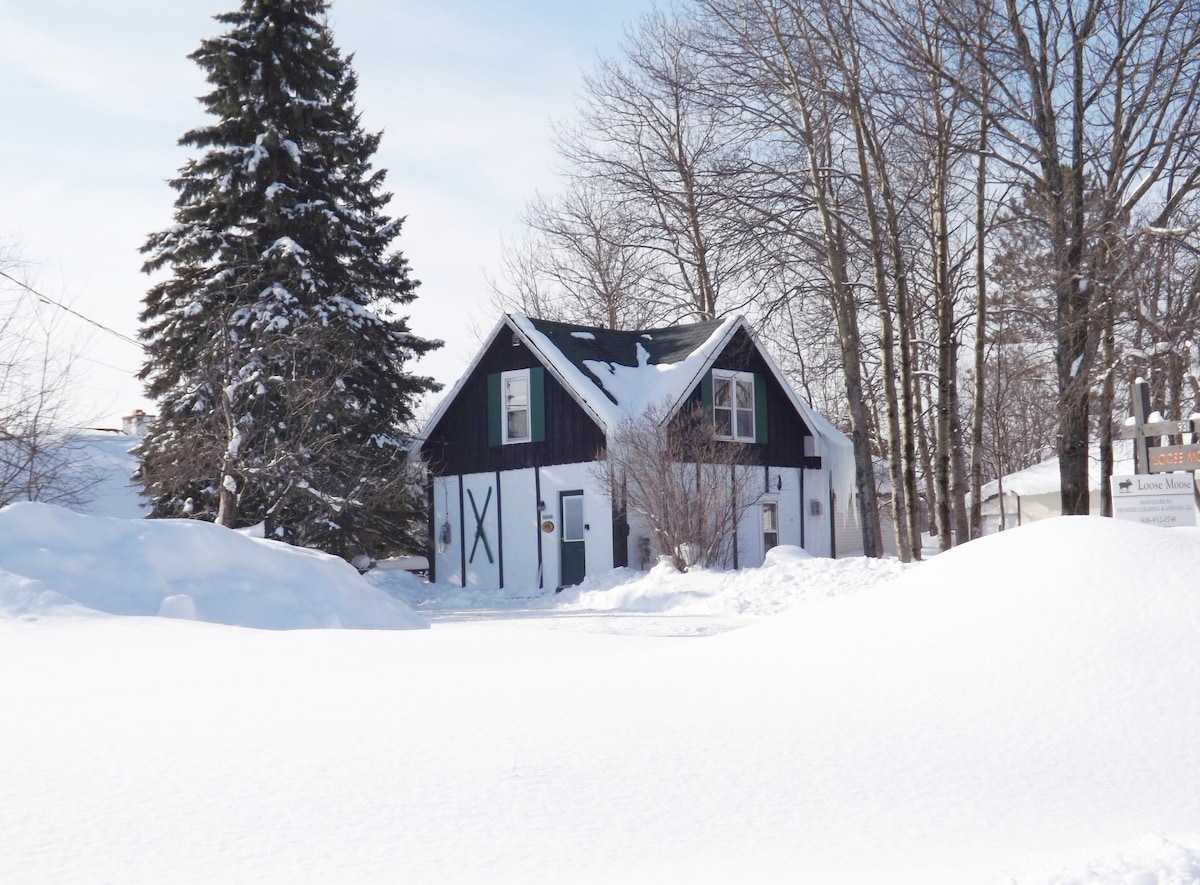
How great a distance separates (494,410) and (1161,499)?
1579cm

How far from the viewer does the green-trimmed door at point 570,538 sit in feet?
83.0

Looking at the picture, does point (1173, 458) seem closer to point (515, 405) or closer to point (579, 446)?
point (579, 446)

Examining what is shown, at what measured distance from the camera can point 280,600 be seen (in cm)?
1234

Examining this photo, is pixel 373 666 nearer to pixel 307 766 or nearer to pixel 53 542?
pixel 307 766

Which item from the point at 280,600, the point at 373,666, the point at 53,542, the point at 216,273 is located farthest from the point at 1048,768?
the point at 216,273

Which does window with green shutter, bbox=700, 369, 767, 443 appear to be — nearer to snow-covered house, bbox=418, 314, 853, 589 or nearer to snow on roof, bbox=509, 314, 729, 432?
snow-covered house, bbox=418, 314, 853, 589

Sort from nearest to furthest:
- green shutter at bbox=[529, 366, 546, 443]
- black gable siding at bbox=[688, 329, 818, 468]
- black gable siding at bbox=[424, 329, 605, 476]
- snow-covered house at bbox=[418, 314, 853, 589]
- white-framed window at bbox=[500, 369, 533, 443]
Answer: snow-covered house at bbox=[418, 314, 853, 589]
black gable siding at bbox=[424, 329, 605, 476]
green shutter at bbox=[529, 366, 546, 443]
white-framed window at bbox=[500, 369, 533, 443]
black gable siding at bbox=[688, 329, 818, 468]

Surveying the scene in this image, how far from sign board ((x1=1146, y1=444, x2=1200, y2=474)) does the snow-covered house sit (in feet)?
33.9

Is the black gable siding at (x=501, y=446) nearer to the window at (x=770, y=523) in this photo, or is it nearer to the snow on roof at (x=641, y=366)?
the snow on roof at (x=641, y=366)

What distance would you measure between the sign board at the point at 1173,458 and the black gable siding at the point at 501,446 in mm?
11648

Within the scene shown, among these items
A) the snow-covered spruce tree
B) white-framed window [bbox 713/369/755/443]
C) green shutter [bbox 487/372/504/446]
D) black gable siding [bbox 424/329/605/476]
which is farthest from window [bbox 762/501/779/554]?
the snow-covered spruce tree

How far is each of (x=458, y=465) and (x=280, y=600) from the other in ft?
50.6

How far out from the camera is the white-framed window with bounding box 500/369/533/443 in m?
26.4

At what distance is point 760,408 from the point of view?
27.1 m
